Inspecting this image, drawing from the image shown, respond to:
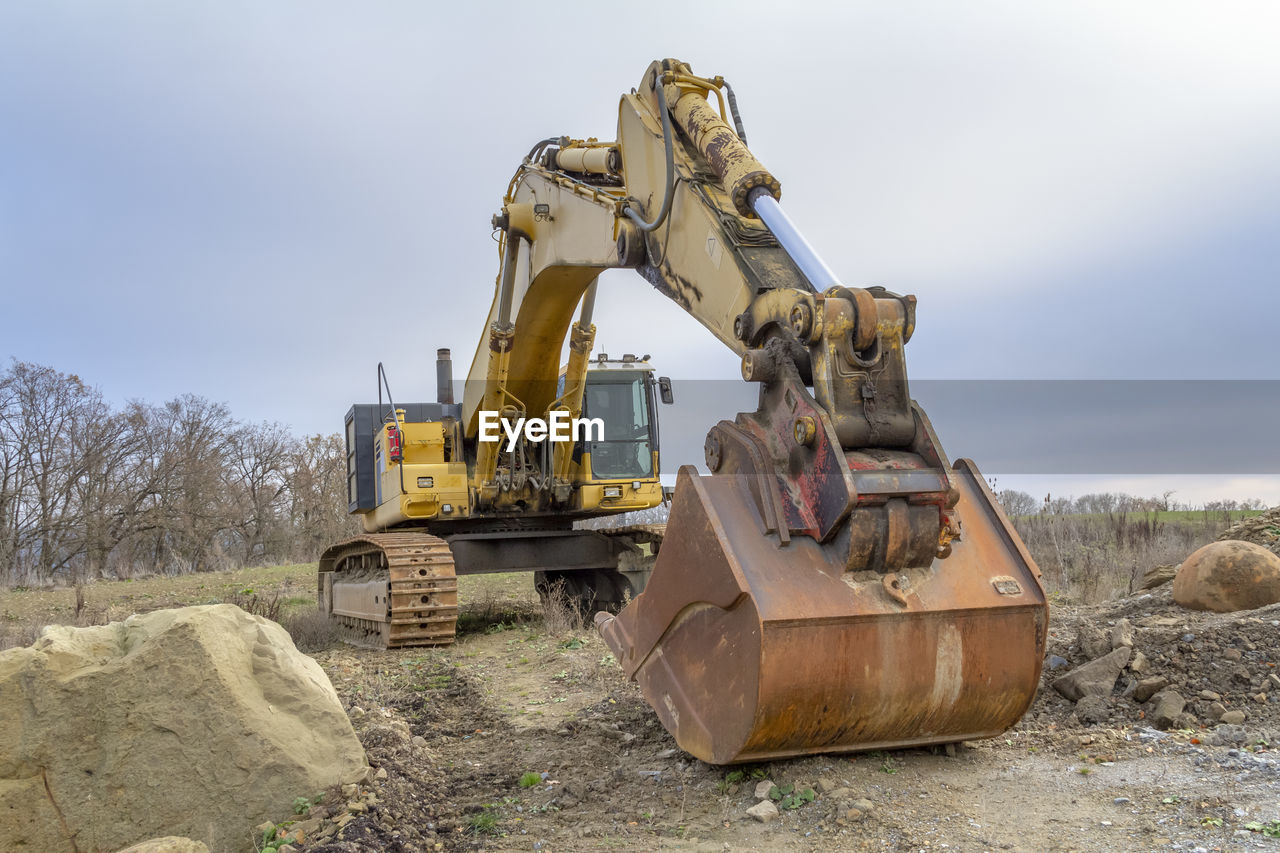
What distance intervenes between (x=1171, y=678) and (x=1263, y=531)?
5235mm

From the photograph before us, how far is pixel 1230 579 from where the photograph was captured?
7.00 m

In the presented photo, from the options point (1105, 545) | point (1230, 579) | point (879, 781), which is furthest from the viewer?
point (1105, 545)

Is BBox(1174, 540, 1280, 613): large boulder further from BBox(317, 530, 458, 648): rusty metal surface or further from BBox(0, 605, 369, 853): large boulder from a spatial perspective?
BBox(0, 605, 369, 853): large boulder

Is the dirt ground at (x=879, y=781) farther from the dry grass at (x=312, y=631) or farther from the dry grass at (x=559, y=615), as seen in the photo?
the dry grass at (x=312, y=631)

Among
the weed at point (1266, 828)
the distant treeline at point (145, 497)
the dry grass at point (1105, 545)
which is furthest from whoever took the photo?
the distant treeline at point (145, 497)

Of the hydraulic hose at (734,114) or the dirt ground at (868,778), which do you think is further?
the hydraulic hose at (734,114)

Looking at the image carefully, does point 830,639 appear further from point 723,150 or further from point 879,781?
point 723,150

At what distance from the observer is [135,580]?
1992cm

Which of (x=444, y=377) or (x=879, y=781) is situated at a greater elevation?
(x=444, y=377)

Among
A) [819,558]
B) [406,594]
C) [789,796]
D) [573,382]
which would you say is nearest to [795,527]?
[819,558]

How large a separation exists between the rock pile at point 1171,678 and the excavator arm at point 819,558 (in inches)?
50.4

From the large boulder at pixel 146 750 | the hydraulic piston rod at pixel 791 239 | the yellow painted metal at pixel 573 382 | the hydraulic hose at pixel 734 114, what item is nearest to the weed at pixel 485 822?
the large boulder at pixel 146 750

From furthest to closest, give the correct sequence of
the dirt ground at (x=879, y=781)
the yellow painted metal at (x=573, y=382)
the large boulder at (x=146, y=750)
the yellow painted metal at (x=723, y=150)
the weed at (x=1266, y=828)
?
the yellow painted metal at (x=573, y=382) < the yellow painted metal at (x=723, y=150) < the large boulder at (x=146, y=750) < the dirt ground at (x=879, y=781) < the weed at (x=1266, y=828)

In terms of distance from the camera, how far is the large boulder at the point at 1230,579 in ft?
22.6
